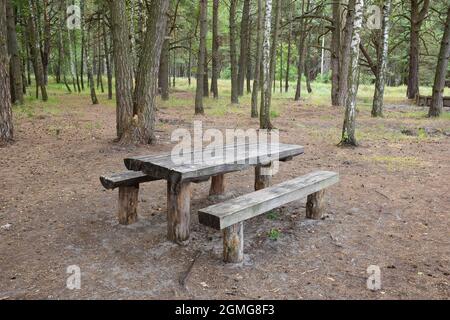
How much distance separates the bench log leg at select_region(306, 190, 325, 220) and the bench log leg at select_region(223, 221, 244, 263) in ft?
5.13

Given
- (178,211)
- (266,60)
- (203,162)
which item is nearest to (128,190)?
(178,211)

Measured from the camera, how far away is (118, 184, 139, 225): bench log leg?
4887 millimetres

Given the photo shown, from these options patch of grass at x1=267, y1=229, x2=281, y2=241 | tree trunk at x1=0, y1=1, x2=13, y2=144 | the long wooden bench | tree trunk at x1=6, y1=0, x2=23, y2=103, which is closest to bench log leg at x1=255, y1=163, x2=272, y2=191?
patch of grass at x1=267, y1=229, x2=281, y2=241

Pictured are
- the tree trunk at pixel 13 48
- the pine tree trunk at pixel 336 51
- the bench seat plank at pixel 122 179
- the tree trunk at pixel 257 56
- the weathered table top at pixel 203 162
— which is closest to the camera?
the weathered table top at pixel 203 162

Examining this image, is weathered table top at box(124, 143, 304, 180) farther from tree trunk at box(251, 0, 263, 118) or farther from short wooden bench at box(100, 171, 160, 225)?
tree trunk at box(251, 0, 263, 118)

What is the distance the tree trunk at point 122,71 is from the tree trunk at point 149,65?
203 mm

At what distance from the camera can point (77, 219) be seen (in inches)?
202

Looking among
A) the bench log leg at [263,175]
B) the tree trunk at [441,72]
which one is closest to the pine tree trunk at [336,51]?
the tree trunk at [441,72]

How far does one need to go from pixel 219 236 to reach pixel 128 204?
4.06ft

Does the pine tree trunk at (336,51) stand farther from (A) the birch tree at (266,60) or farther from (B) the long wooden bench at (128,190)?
(B) the long wooden bench at (128,190)

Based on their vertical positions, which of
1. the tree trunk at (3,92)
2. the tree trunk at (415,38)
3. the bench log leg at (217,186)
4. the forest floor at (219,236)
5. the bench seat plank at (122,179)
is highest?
the tree trunk at (415,38)

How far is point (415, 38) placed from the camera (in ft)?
66.5

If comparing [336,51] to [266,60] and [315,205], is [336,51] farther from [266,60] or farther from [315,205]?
[315,205]

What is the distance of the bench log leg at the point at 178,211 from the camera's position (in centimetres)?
432
